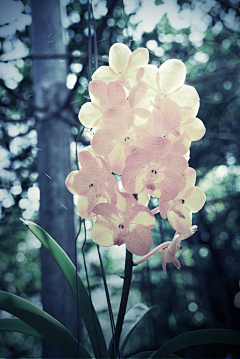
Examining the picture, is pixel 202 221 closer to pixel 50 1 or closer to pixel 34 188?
pixel 34 188

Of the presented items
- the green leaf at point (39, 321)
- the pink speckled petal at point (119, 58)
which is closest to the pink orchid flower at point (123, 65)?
the pink speckled petal at point (119, 58)

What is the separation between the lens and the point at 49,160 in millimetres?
666

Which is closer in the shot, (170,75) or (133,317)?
(170,75)

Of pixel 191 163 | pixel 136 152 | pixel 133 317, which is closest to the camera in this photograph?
pixel 136 152

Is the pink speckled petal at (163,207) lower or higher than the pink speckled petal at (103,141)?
lower

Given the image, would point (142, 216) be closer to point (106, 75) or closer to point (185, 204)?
point (185, 204)

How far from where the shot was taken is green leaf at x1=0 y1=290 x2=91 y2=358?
302 mm

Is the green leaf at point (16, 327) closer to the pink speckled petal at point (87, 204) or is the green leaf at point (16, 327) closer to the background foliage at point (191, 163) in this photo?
the pink speckled petal at point (87, 204)

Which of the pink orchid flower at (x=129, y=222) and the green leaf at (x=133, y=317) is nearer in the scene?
the pink orchid flower at (x=129, y=222)

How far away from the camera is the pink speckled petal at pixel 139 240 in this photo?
266mm

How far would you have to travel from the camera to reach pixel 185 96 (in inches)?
12.2

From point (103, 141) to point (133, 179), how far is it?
63 millimetres

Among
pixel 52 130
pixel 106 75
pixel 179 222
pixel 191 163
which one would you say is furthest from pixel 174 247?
pixel 191 163

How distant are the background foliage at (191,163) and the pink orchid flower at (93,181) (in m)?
0.56
